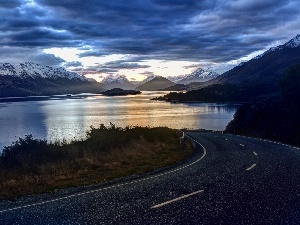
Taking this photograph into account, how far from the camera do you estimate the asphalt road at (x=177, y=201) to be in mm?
9945

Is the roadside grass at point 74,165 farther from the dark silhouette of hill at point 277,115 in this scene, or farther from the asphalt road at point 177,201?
the dark silhouette of hill at point 277,115

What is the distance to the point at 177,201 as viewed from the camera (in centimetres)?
1165

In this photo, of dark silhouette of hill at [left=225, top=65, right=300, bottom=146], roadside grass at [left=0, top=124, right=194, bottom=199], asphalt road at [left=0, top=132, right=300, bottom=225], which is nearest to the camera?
asphalt road at [left=0, top=132, right=300, bottom=225]

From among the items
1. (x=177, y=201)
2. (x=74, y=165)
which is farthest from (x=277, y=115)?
(x=177, y=201)

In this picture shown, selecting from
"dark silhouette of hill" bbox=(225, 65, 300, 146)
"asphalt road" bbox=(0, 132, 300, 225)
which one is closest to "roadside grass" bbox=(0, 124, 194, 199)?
"asphalt road" bbox=(0, 132, 300, 225)

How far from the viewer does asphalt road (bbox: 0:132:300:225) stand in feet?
32.6

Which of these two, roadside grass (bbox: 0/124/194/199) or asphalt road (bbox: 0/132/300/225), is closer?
asphalt road (bbox: 0/132/300/225)

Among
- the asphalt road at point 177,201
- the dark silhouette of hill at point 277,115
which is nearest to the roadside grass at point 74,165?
the asphalt road at point 177,201

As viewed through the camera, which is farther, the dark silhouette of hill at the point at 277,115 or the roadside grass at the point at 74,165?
the dark silhouette of hill at the point at 277,115

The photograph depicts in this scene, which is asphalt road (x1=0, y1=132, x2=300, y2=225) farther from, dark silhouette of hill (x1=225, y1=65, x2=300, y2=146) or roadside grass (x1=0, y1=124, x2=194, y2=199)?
dark silhouette of hill (x1=225, y1=65, x2=300, y2=146)

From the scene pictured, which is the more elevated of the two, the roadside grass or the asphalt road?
the asphalt road

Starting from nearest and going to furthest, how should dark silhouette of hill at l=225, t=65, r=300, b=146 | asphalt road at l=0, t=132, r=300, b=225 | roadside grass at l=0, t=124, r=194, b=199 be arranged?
asphalt road at l=0, t=132, r=300, b=225 < roadside grass at l=0, t=124, r=194, b=199 < dark silhouette of hill at l=225, t=65, r=300, b=146

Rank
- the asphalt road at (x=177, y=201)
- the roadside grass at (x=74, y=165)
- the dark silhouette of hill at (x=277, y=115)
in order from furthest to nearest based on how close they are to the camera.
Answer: the dark silhouette of hill at (x=277, y=115), the roadside grass at (x=74, y=165), the asphalt road at (x=177, y=201)

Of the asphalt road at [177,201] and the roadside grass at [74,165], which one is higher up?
the asphalt road at [177,201]
